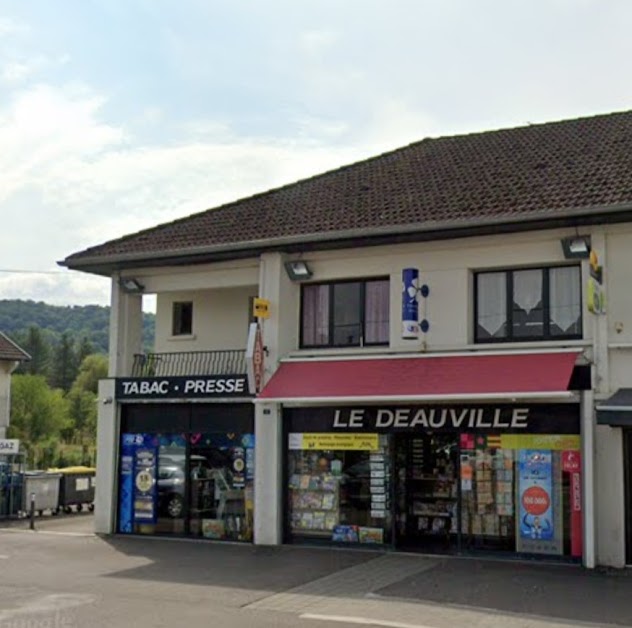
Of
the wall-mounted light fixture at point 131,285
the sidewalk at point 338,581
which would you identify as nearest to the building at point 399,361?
the wall-mounted light fixture at point 131,285

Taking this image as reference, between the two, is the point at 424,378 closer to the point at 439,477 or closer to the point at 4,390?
the point at 439,477

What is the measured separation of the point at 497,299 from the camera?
16.2 m

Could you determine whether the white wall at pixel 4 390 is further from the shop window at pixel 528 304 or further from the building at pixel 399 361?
the shop window at pixel 528 304

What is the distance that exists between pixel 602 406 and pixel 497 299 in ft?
10.1

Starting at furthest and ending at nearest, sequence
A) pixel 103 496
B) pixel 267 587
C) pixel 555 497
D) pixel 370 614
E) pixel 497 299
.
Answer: pixel 103 496
pixel 497 299
pixel 555 497
pixel 267 587
pixel 370 614

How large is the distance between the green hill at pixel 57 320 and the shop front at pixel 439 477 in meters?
104

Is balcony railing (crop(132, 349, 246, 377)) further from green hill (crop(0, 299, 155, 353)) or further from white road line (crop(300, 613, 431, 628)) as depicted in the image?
green hill (crop(0, 299, 155, 353))

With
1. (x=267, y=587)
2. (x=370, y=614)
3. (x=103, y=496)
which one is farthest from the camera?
(x=103, y=496)

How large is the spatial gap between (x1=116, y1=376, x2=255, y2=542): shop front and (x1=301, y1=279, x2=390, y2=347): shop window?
1718 millimetres

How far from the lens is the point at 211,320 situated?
2005cm

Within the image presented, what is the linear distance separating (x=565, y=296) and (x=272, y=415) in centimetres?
573

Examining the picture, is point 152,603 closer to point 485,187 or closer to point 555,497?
point 555,497

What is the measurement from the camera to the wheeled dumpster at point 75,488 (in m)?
23.0

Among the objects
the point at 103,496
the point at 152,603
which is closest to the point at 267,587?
the point at 152,603
